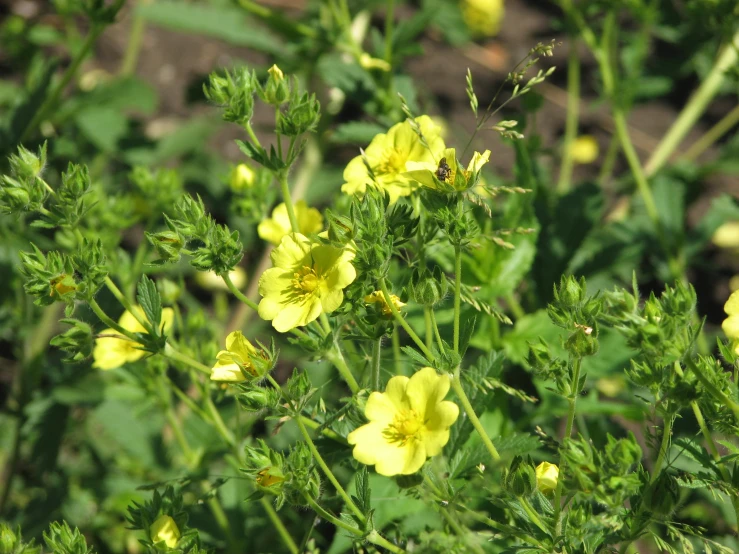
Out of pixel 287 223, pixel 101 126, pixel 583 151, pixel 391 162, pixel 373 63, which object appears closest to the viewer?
pixel 391 162

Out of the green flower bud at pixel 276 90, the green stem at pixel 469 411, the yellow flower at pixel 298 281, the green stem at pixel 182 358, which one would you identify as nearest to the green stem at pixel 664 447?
the green stem at pixel 469 411

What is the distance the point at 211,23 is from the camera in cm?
343

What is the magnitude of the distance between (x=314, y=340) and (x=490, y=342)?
2.58 feet

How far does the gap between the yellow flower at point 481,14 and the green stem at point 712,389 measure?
143 inches

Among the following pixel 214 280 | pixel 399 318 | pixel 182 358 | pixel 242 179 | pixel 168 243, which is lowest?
pixel 214 280

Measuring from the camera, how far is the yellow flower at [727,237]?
12.7 ft

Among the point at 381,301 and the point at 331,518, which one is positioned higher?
the point at 381,301

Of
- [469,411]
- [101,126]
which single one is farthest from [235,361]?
[101,126]

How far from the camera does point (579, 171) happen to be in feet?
14.2

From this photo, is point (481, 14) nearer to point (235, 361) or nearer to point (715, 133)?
point (715, 133)

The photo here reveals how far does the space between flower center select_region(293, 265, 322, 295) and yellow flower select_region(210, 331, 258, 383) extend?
0.16 meters

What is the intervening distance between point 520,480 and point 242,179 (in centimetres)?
110

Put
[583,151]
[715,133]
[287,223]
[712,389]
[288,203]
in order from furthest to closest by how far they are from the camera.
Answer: [583,151], [715,133], [287,223], [288,203], [712,389]

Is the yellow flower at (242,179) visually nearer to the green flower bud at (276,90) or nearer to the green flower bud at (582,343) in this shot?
the green flower bud at (276,90)
